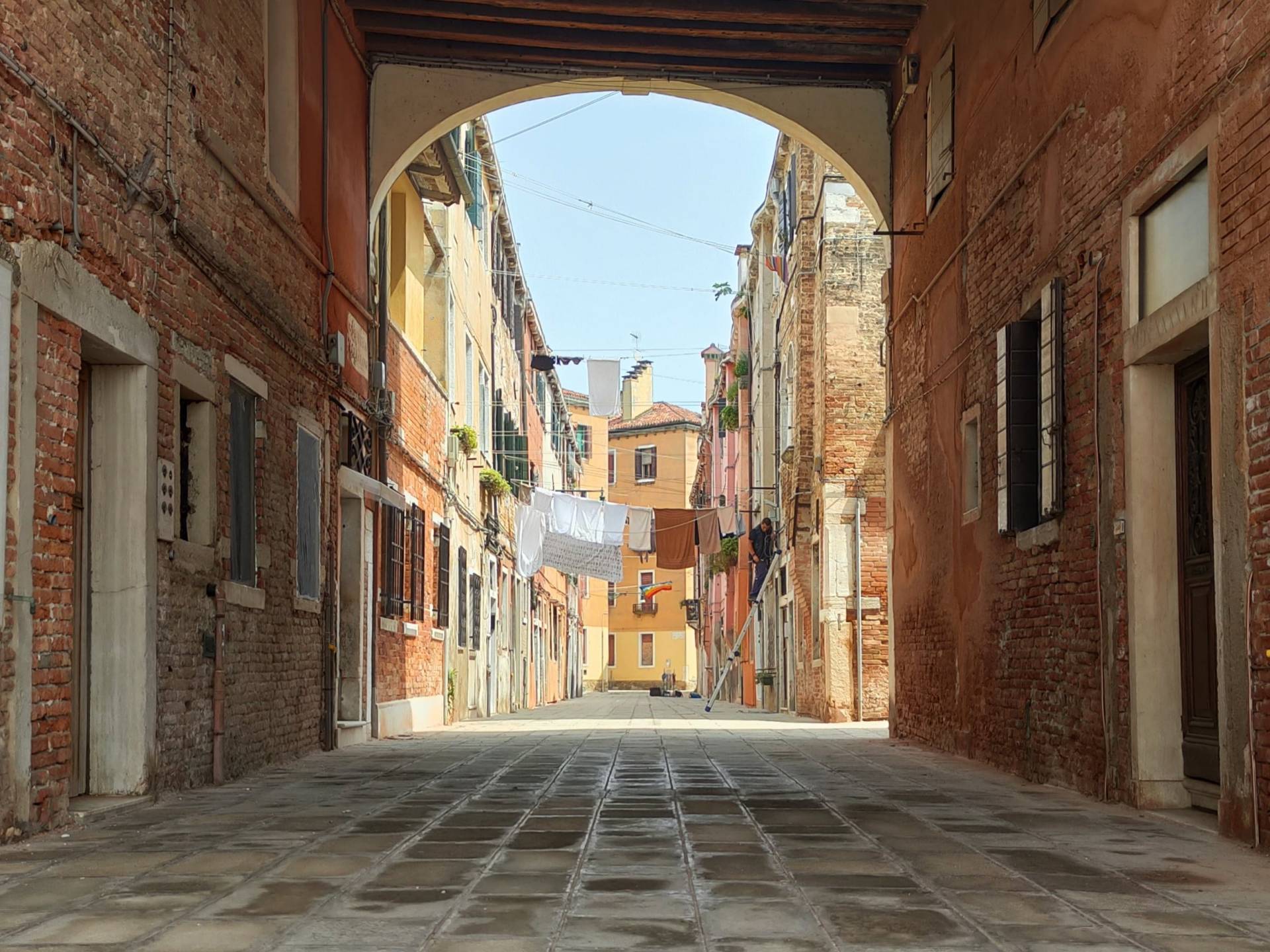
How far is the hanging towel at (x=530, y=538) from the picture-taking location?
28547 millimetres

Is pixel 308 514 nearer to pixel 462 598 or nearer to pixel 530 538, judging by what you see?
pixel 462 598

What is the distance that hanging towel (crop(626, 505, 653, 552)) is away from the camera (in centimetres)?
3212

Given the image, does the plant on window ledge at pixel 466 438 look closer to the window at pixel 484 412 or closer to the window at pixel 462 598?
the window at pixel 462 598

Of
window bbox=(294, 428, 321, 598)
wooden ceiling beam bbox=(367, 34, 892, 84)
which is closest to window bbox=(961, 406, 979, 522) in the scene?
wooden ceiling beam bbox=(367, 34, 892, 84)

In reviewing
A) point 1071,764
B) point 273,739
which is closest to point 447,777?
point 273,739

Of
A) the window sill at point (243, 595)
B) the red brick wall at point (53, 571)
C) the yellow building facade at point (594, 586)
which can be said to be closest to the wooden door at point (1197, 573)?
the red brick wall at point (53, 571)

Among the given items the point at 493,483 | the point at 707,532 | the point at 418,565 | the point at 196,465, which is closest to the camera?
the point at 196,465

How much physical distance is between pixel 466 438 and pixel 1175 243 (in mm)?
15493

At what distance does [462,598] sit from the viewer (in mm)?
22672

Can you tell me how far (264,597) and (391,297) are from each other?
8018 mm

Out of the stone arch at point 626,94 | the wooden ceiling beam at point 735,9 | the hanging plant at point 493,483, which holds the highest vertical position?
the wooden ceiling beam at point 735,9

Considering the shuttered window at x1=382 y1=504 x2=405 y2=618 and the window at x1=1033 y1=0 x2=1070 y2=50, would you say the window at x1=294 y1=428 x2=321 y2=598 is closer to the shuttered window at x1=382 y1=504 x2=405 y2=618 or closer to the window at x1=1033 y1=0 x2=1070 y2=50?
the shuttered window at x1=382 y1=504 x2=405 y2=618

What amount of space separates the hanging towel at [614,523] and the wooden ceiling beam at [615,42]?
15.0m

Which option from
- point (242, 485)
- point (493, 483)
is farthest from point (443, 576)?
point (242, 485)
